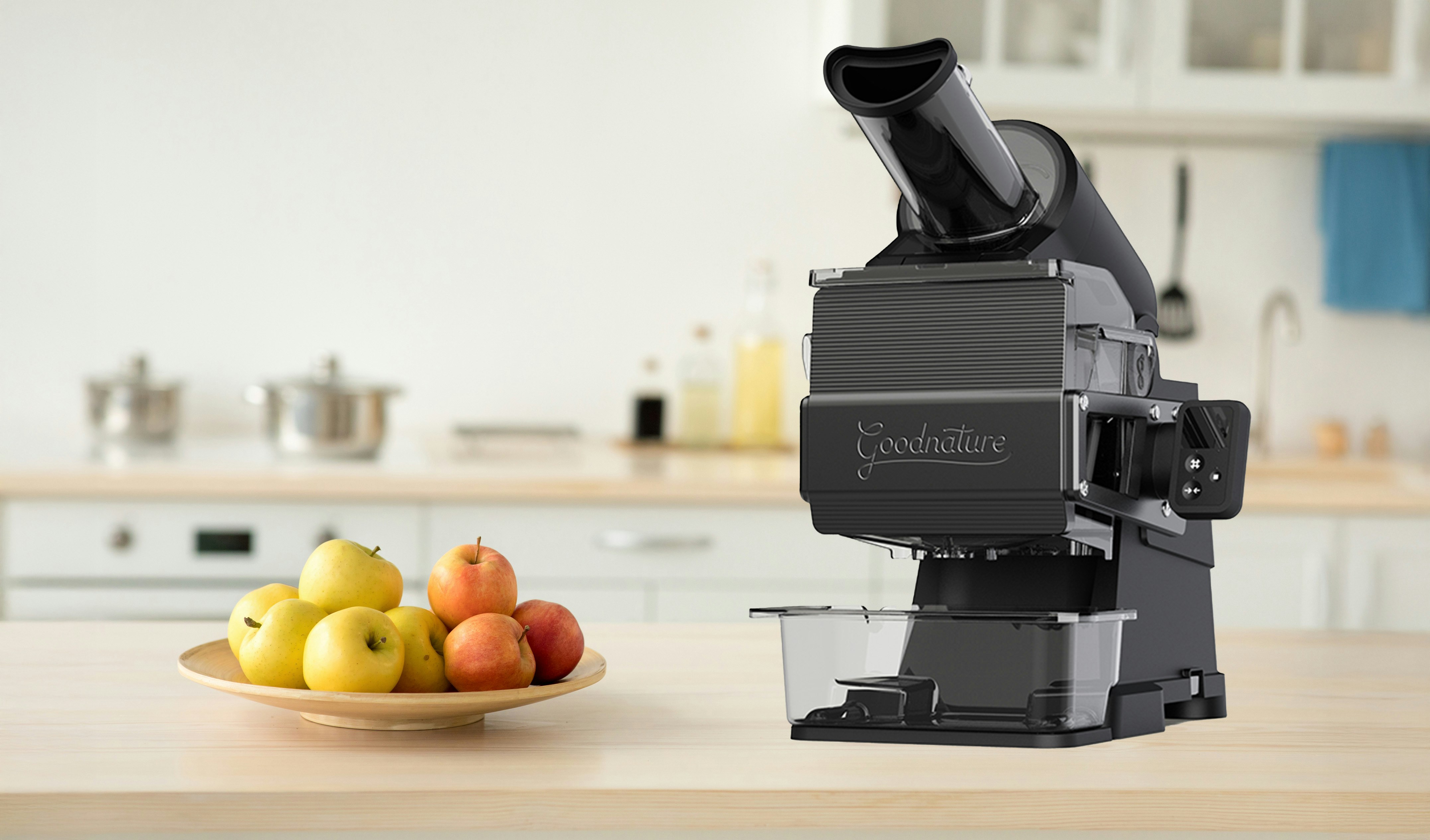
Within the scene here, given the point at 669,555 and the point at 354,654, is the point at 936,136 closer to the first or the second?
the point at 354,654

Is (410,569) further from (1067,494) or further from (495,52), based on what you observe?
(1067,494)

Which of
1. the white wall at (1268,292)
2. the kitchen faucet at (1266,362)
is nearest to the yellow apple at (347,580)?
the white wall at (1268,292)

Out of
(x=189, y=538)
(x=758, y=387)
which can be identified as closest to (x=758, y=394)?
(x=758, y=387)

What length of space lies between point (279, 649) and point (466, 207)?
2.14m

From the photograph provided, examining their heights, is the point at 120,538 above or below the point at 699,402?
below

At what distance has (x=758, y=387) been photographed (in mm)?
2955

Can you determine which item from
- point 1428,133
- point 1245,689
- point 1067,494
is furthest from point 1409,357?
point 1067,494

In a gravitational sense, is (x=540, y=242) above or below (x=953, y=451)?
above

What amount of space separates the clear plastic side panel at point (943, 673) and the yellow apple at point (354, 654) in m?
0.28

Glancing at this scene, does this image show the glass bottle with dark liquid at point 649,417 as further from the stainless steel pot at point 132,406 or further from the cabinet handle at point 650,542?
the stainless steel pot at point 132,406

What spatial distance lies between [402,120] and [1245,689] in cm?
229

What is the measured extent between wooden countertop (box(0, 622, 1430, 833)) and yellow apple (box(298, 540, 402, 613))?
90 mm

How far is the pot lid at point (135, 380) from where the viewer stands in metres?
2.58

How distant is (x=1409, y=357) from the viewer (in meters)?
3.14
